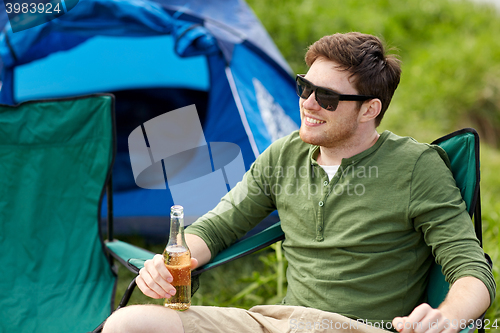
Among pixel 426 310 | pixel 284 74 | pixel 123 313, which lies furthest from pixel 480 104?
pixel 123 313

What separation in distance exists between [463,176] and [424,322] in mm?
603

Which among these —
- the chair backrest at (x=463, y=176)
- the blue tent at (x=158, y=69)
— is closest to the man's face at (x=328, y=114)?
the chair backrest at (x=463, y=176)

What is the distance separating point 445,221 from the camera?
5.00ft

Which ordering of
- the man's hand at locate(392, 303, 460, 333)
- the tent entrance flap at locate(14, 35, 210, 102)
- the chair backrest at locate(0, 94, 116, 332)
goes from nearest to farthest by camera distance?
the man's hand at locate(392, 303, 460, 333), the chair backrest at locate(0, 94, 116, 332), the tent entrance flap at locate(14, 35, 210, 102)

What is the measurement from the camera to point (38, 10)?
2.63 meters

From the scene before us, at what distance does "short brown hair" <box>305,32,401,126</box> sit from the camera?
1.63 meters

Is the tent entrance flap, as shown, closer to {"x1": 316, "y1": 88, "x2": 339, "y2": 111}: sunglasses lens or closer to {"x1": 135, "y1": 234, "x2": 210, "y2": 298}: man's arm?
{"x1": 316, "y1": 88, "x2": 339, "y2": 111}: sunglasses lens

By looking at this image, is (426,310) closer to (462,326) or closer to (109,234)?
(462,326)

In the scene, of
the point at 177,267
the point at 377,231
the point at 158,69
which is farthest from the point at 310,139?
the point at 158,69

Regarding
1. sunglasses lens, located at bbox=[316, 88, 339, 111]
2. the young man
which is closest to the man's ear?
the young man

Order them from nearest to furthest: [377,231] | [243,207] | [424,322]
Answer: [424,322]
[377,231]
[243,207]

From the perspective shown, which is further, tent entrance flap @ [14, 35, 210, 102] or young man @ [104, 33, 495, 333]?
tent entrance flap @ [14, 35, 210, 102]

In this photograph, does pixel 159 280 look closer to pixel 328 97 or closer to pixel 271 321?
pixel 271 321

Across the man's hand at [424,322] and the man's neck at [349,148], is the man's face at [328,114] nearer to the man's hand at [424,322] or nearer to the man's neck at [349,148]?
the man's neck at [349,148]
